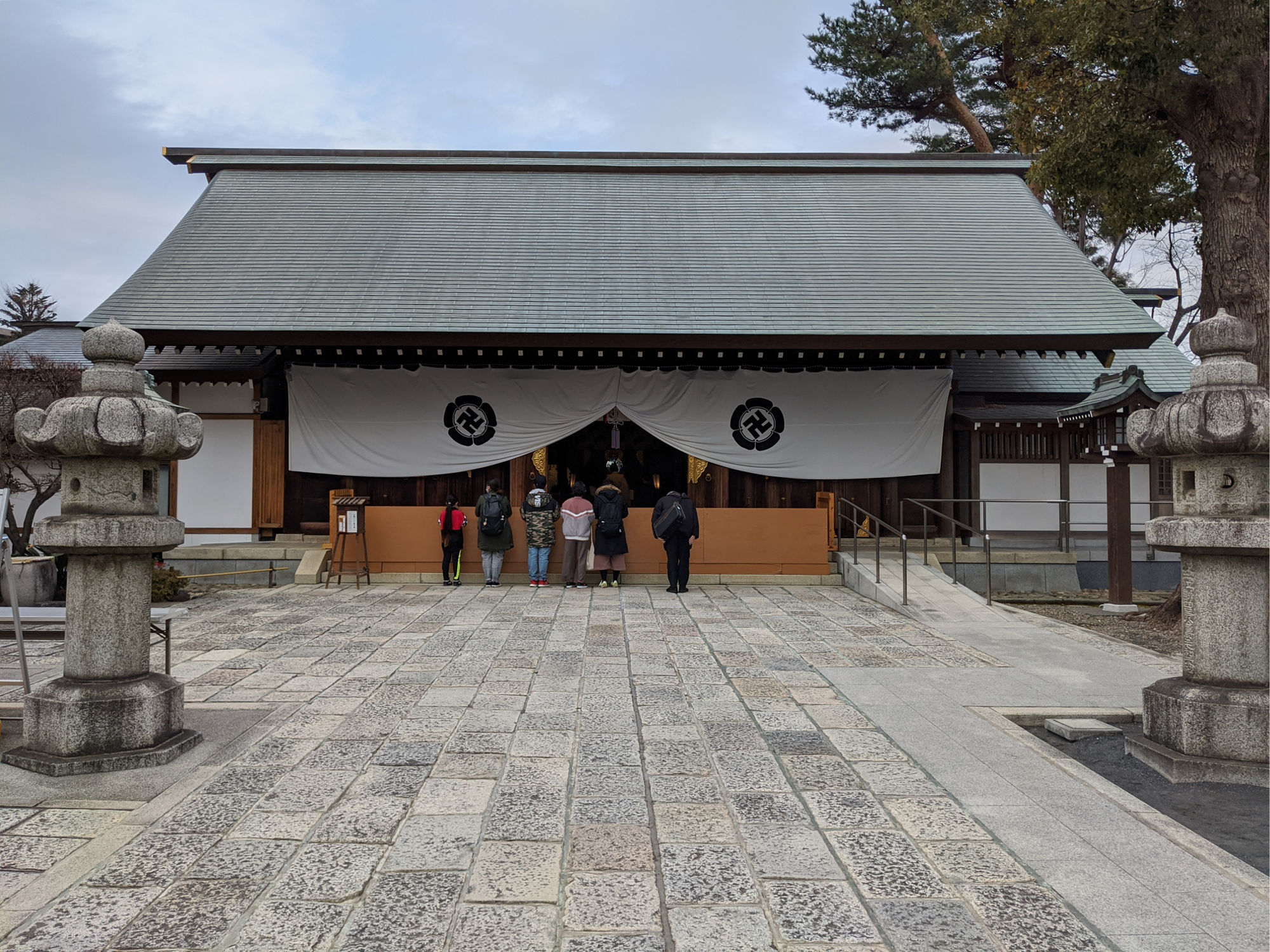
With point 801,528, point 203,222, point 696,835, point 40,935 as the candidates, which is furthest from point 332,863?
point 203,222

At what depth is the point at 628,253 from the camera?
13.4m

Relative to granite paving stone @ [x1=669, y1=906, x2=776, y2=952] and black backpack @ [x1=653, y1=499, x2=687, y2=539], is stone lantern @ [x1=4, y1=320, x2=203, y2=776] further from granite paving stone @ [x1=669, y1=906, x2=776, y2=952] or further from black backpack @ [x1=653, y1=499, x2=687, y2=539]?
black backpack @ [x1=653, y1=499, x2=687, y2=539]

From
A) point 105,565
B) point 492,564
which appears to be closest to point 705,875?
point 105,565

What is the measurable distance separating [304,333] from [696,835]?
393 inches

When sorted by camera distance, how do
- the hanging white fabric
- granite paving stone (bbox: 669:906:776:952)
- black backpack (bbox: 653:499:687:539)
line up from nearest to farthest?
granite paving stone (bbox: 669:906:776:952) → black backpack (bbox: 653:499:687:539) → the hanging white fabric

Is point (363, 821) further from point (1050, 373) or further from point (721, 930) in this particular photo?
point (1050, 373)

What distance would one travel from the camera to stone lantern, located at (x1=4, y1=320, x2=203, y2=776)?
3828 millimetres

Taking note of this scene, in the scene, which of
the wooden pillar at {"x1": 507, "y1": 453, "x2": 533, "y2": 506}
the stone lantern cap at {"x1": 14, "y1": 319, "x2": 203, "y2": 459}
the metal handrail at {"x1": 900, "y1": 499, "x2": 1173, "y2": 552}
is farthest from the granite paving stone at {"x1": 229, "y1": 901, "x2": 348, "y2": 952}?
the metal handrail at {"x1": 900, "y1": 499, "x2": 1173, "y2": 552}

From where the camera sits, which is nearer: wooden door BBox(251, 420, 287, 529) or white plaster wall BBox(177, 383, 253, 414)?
wooden door BBox(251, 420, 287, 529)

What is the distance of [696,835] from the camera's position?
3082mm

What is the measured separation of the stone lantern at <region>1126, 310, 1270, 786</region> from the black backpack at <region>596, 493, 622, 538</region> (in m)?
7.22

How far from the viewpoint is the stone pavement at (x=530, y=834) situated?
2.43 meters

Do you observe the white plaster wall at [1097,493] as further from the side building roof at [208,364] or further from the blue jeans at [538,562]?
the side building roof at [208,364]

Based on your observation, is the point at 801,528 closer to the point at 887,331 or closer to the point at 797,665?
the point at 887,331
